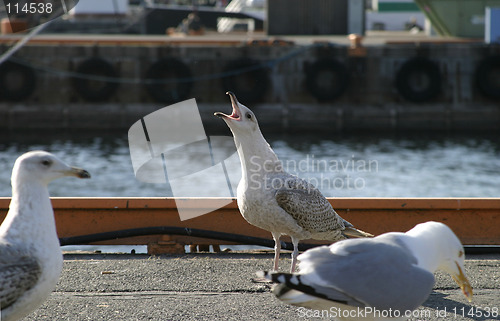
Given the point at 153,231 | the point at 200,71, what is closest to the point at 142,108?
the point at 200,71

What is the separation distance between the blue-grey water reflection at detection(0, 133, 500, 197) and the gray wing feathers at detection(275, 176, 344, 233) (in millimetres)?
10246

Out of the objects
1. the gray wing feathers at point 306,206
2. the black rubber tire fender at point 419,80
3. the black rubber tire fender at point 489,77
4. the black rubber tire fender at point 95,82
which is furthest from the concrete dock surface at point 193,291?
the black rubber tire fender at point 489,77

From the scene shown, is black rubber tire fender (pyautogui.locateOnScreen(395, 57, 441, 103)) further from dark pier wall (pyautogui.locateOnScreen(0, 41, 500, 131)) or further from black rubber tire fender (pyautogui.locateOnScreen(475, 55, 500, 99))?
black rubber tire fender (pyautogui.locateOnScreen(475, 55, 500, 99))

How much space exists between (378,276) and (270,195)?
1.78m

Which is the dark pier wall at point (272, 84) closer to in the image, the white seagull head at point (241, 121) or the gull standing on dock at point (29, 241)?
the white seagull head at point (241, 121)

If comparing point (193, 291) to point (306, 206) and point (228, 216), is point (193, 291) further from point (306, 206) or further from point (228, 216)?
point (228, 216)

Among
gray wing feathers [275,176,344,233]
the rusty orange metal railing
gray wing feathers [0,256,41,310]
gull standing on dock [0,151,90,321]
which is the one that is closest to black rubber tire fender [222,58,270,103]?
the rusty orange metal railing

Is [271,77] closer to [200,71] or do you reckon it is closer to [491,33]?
[200,71]

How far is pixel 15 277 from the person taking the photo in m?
3.74

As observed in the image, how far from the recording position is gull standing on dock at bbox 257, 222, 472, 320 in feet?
12.4

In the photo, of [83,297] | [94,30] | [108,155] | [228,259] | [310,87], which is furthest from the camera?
[94,30]

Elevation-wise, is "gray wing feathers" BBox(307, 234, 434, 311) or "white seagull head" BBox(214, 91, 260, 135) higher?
"white seagull head" BBox(214, 91, 260, 135)

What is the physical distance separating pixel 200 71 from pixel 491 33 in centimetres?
1137

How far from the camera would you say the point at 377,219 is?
6.72 m
